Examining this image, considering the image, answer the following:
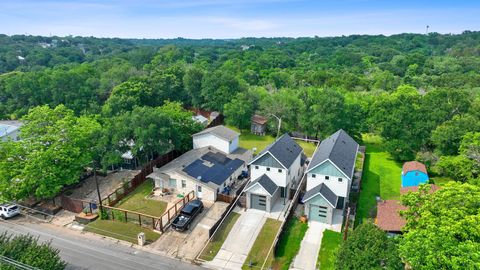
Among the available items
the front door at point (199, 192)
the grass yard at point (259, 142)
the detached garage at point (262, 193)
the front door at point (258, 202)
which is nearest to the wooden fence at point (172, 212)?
the front door at point (199, 192)

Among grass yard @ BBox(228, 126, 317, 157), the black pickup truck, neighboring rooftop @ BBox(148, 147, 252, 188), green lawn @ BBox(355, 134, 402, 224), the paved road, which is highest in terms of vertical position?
neighboring rooftop @ BBox(148, 147, 252, 188)

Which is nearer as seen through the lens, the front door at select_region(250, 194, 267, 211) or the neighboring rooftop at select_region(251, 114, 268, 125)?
the front door at select_region(250, 194, 267, 211)

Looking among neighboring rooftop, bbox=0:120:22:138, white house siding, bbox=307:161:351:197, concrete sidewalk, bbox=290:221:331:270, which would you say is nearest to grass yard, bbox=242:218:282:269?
concrete sidewalk, bbox=290:221:331:270

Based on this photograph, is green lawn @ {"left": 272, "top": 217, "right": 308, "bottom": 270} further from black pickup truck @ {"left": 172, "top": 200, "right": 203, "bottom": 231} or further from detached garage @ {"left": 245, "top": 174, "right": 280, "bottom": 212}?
black pickup truck @ {"left": 172, "top": 200, "right": 203, "bottom": 231}

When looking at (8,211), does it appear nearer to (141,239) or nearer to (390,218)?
(141,239)

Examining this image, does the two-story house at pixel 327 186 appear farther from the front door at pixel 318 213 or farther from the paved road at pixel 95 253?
the paved road at pixel 95 253

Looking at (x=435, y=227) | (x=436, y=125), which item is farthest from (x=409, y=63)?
(x=435, y=227)
